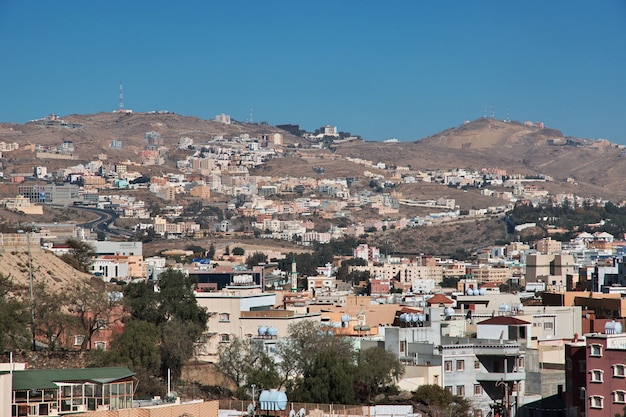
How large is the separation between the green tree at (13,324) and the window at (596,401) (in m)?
9.72

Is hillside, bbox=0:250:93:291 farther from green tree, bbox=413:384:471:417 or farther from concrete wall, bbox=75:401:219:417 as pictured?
concrete wall, bbox=75:401:219:417

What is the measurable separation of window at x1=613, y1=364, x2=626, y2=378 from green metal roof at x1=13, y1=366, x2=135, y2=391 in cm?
896

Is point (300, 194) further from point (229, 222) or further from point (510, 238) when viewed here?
point (510, 238)

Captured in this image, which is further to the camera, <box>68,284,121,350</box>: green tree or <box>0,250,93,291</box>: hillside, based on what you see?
<box>0,250,93,291</box>: hillside

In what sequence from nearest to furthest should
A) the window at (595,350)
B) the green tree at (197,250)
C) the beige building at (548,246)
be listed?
the window at (595,350) < the green tree at (197,250) < the beige building at (548,246)

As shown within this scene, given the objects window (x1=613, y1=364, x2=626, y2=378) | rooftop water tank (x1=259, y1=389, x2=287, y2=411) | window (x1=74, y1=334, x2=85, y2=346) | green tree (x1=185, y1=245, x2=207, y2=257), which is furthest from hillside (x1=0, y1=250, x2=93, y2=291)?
green tree (x1=185, y1=245, x2=207, y2=257)

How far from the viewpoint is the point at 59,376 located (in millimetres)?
16625

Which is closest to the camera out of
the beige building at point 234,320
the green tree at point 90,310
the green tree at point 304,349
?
the green tree at point 304,349

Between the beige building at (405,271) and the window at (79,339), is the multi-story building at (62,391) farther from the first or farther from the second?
the beige building at (405,271)

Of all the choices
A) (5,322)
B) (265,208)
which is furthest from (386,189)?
(5,322)

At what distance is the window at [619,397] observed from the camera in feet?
75.2

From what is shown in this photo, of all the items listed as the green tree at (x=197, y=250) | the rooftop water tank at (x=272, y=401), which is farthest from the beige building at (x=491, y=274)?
the rooftop water tank at (x=272, y=401)

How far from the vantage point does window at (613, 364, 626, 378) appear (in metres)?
23.1

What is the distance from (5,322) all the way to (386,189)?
16057 centimetres
